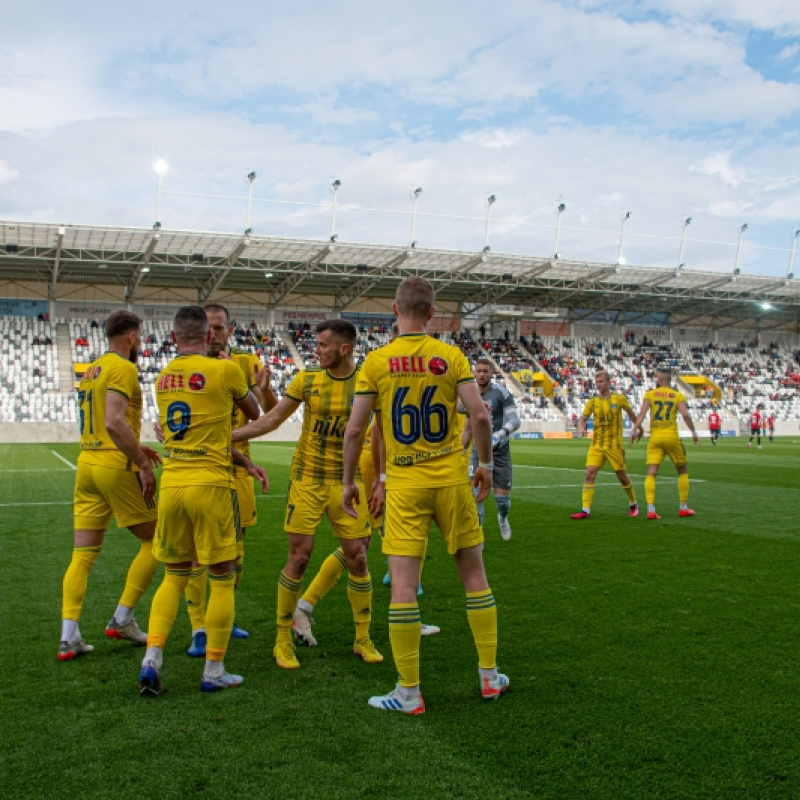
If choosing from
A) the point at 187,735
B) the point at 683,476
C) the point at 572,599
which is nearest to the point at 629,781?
the point at 187,735

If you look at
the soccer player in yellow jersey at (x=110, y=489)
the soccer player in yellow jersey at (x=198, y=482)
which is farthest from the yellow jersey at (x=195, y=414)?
the soccer player in yellow jersey at (x=110, y=489)

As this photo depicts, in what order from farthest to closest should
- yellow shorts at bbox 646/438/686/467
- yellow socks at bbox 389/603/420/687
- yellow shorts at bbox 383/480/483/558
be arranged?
yellow shorts at bbox 646/438/686/467
yellow shorts at bbox 383/480/483/558
yellow socks at bbox 389/603/420/687

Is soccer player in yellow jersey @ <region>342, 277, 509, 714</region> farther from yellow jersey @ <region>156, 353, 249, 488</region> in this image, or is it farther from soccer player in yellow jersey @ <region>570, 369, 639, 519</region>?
soccer player in yellow jersey @ <region>570, 369, 639, 519</region>

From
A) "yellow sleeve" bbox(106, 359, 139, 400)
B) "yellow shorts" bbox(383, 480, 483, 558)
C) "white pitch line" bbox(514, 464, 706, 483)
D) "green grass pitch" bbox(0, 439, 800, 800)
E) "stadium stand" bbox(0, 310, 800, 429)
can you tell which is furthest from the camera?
"stadium stand" bbox(0, 310, 800, 429)

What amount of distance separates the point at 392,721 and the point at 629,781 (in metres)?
1.21

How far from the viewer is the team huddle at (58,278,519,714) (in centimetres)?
413

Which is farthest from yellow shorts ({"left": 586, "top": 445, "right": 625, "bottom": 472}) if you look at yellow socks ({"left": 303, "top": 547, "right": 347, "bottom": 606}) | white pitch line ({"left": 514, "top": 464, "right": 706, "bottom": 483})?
yellow socks ({"left": 303, "top": 547, "right": 347, "bottom": 606})

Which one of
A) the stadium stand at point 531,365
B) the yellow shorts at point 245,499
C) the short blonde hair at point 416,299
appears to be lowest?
the yellow shorts at point 245,499

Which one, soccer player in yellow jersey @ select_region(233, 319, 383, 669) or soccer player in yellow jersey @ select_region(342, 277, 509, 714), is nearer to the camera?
soccer player in yellow jersey @ select_region(342, 277, 509, 714)

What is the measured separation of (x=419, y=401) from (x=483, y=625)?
1284 millimetres

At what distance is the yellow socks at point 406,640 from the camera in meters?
3.98

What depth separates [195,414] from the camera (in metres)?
4.37

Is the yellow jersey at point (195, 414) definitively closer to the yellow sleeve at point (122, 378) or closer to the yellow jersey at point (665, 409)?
the yellow sleeve at point (122, 378)

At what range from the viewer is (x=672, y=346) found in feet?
190
